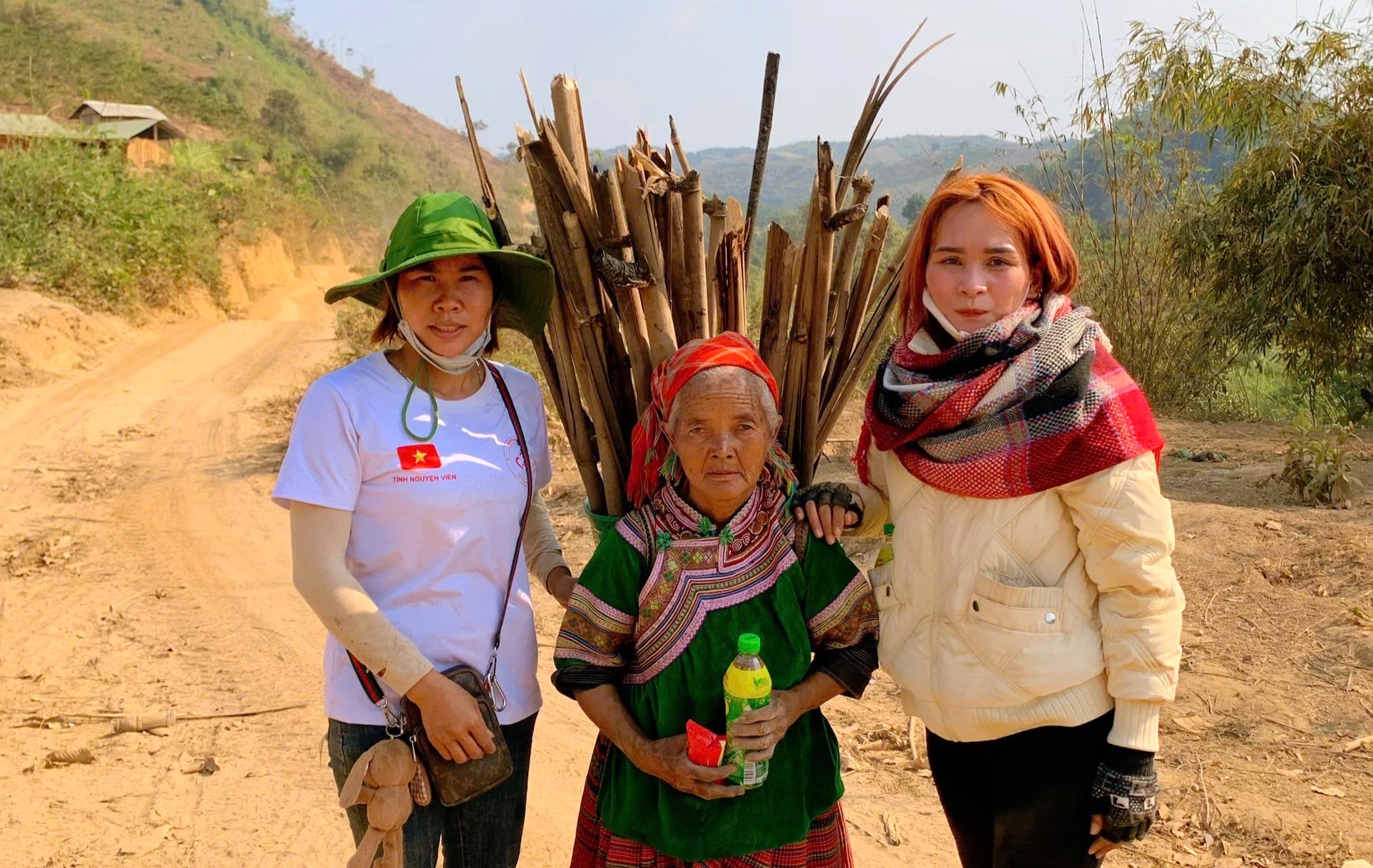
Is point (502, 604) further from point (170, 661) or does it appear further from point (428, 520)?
point (170, 661)

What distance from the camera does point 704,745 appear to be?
160 centimetres

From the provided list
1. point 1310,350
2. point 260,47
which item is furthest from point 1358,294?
point 260,47

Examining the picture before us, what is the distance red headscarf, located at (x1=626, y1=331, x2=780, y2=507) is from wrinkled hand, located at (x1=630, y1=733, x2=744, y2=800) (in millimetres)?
456

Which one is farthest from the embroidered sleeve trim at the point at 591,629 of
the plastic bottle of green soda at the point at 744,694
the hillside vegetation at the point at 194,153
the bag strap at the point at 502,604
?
the hillside vegetation at the point at 194,153

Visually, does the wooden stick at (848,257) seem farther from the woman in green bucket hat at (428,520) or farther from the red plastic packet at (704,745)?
the red plastic packet at (704,745)

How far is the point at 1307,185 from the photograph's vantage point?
22.9 feet

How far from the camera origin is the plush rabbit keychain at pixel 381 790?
5.24ft

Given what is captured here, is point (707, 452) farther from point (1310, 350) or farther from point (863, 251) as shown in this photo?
point (1310, 350)

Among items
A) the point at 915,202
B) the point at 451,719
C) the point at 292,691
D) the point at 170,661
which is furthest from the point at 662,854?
the point at 915,202

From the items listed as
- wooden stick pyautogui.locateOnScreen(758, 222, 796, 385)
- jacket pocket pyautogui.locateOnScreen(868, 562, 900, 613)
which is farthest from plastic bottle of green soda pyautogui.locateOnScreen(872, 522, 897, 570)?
wooden stick pyautogui.locateOnScreen(758, 222, 796, 385)

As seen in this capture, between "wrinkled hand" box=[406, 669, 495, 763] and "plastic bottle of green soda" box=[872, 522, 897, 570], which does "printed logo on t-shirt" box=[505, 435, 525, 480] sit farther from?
"plastic bottle of green soda" box=[872, 522, 897, 570]

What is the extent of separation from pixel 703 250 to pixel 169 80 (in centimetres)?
3568

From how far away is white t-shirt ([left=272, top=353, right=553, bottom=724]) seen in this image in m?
1.58

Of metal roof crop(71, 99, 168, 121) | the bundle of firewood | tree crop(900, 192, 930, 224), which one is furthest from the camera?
metal roof crop(71, 99, 168, 121)
